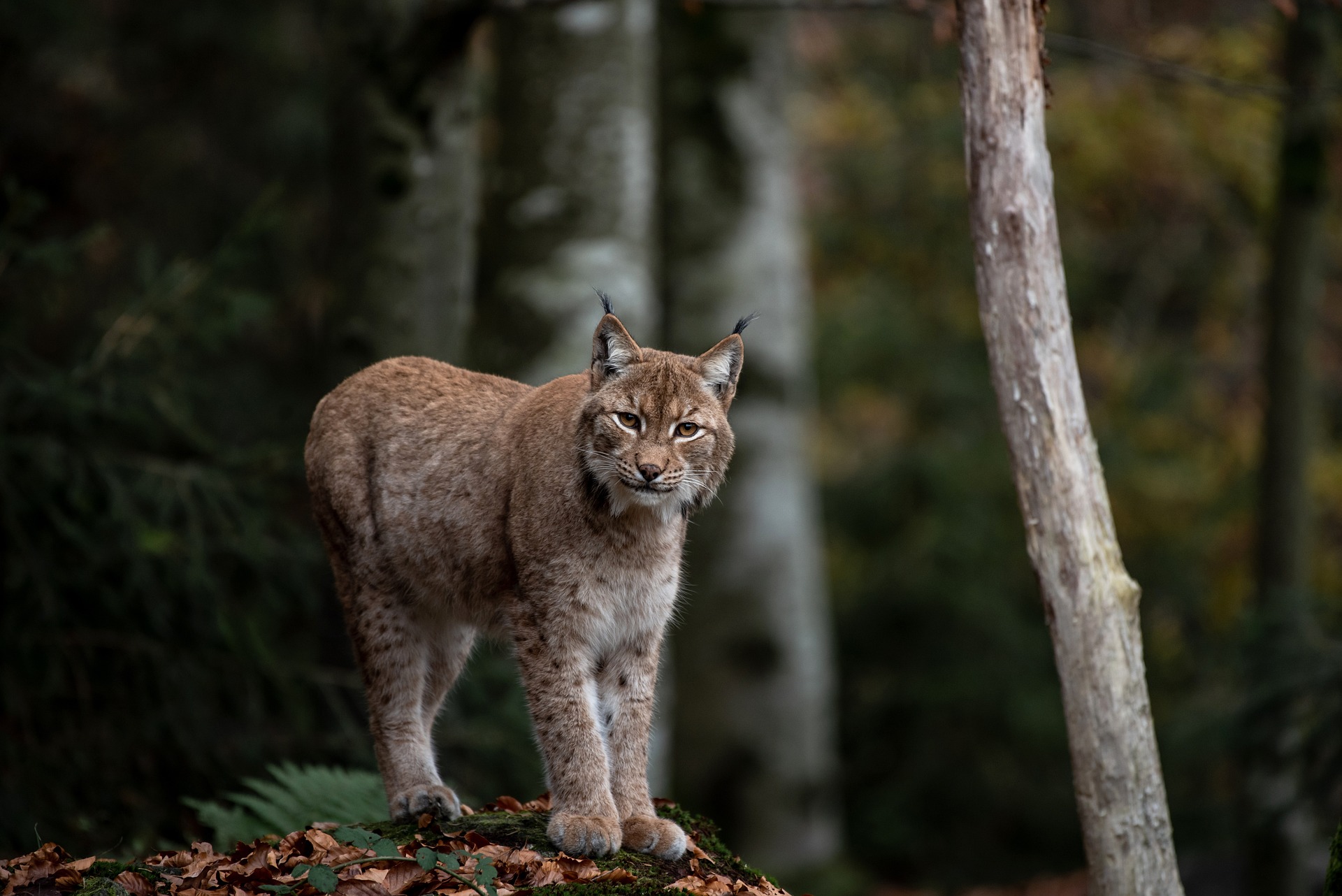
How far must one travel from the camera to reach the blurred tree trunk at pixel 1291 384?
29.9 feet

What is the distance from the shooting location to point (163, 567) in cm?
714

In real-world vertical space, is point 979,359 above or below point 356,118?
below

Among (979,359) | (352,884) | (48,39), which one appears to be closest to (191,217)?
(48,39)

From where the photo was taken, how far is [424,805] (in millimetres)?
4773

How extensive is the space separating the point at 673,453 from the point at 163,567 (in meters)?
3.88

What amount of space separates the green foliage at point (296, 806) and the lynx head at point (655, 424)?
1.80 metres

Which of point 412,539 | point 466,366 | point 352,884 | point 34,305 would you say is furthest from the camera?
point 466,366

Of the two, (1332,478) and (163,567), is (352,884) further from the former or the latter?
(1332,478)

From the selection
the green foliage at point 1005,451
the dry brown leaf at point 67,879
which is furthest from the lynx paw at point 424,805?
the green foliage at point 1005,451

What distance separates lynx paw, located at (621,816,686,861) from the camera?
14.5 feet

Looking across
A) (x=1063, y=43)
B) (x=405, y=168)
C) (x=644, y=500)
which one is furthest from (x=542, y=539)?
(x=1063, y=43)

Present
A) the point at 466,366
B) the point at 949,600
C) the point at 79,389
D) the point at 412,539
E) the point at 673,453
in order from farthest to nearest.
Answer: the point at 949,600
the point at 466,366
the point at 79,389
the point at 412,539
the point at 673,453

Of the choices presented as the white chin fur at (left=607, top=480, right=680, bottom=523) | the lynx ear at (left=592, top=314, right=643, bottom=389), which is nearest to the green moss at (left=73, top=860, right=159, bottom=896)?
the white chin fur at (left=607, top=480, right=680, bottom=523)

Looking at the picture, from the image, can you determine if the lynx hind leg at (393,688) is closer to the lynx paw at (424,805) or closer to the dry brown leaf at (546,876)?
the lynx paw at (424,805)
